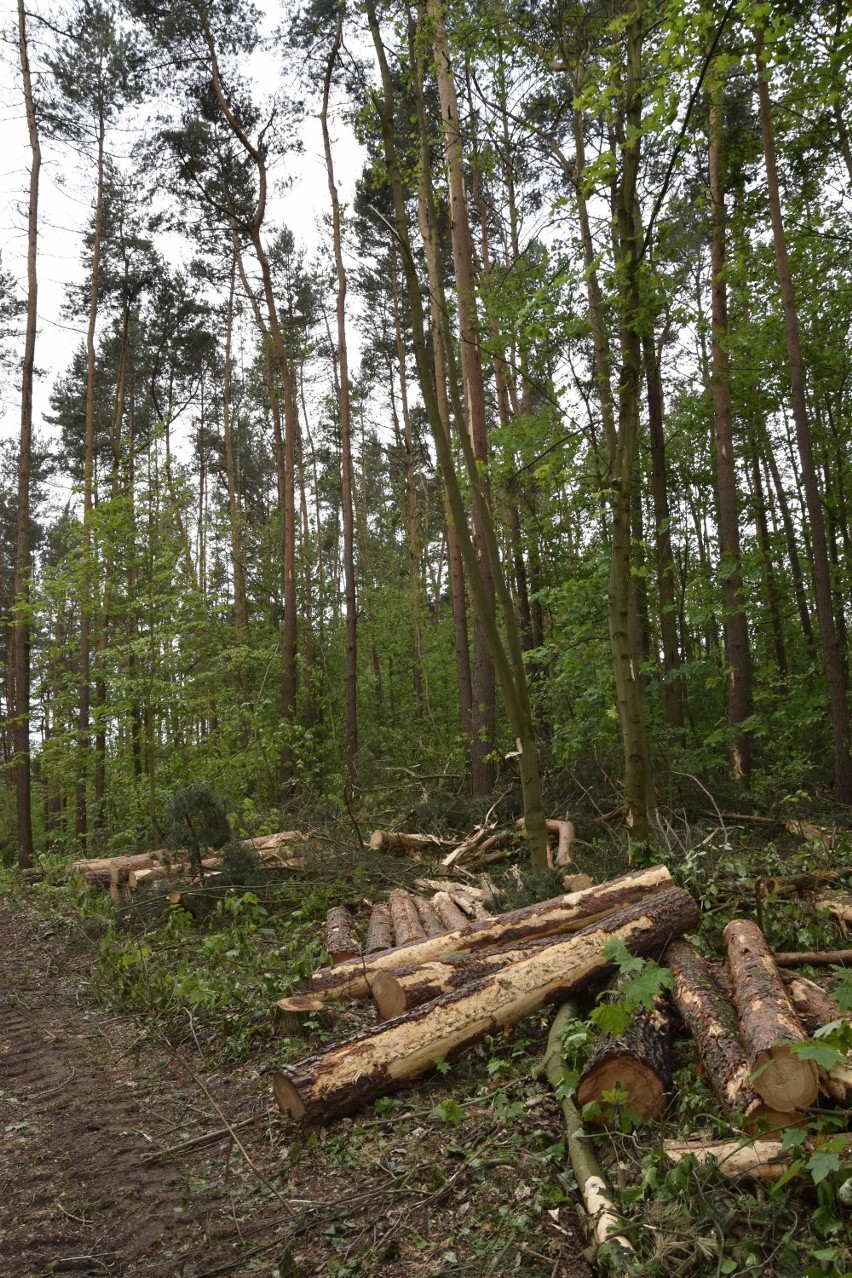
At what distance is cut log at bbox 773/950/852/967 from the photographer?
472cm

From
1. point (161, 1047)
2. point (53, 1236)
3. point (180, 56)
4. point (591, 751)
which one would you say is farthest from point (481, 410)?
point (180, 56)

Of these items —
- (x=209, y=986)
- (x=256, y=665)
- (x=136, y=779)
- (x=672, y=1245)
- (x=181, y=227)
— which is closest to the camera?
(x=672, y=1245)

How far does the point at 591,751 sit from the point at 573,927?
21.6ft

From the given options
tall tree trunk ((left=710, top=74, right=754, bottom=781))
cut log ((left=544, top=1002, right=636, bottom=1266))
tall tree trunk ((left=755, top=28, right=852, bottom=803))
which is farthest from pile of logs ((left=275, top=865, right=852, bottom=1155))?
tall tree trunk ((left=710, top=74, right=754, bottom=781))

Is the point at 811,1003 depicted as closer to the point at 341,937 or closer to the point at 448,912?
the point at 341,937

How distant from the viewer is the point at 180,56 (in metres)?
16.1

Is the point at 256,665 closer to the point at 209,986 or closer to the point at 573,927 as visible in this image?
the point at 209,986

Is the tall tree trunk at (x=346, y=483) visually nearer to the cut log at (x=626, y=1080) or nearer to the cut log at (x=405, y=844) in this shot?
the cut log at (x=405, y=844)

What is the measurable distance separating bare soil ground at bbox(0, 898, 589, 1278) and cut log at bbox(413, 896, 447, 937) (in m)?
1.87

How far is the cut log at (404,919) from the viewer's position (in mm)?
6330

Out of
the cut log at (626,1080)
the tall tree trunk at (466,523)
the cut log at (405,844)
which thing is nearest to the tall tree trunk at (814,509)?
the cut log at (405,844)

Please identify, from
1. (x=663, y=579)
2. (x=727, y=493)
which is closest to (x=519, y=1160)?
(x=663, y=579)

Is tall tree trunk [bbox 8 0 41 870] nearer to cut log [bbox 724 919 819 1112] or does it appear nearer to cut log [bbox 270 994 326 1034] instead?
cut log [bbox 270 994 326 1034]

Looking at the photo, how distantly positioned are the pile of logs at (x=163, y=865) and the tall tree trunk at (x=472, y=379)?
2647 mm
